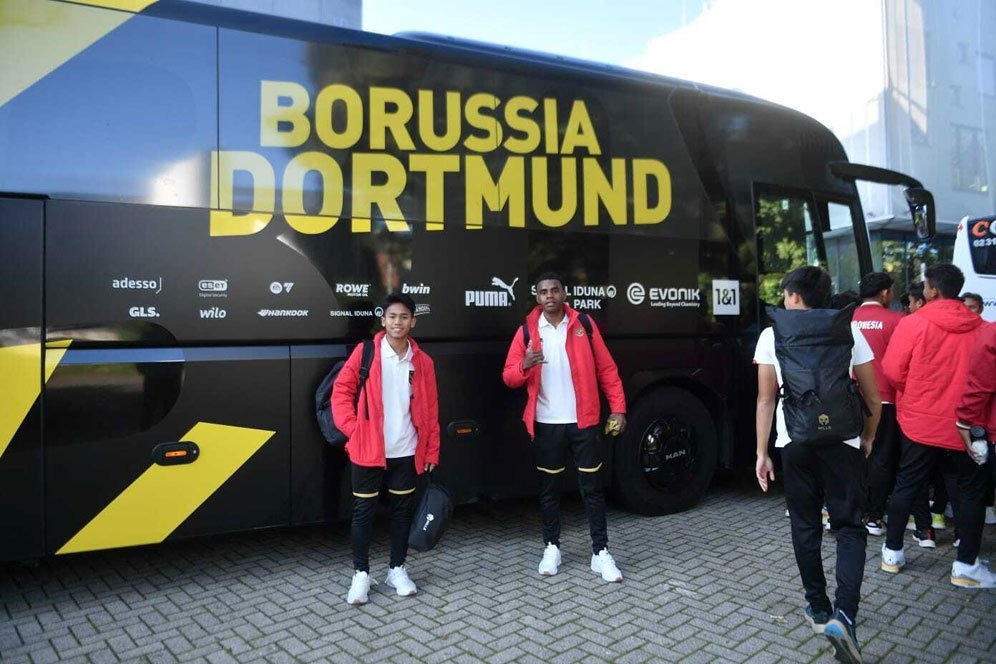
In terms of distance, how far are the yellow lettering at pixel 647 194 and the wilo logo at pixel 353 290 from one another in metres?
2.14

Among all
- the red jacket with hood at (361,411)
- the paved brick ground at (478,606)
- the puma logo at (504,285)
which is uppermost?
the puma logo at (504,285)

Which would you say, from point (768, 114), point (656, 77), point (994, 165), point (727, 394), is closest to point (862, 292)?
point (727, 394)

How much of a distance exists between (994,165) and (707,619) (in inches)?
931

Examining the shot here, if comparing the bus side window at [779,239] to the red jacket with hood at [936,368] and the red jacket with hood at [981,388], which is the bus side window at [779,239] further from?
the red jacket with hood at [981,388]

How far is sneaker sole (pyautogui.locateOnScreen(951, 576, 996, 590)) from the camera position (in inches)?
163

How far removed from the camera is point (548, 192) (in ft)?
16.5

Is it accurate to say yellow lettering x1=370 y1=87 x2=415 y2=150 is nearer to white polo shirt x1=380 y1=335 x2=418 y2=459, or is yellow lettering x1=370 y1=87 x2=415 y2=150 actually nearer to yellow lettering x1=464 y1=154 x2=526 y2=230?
yellow lettering x1=464 y1=154 x2=526 y2=230

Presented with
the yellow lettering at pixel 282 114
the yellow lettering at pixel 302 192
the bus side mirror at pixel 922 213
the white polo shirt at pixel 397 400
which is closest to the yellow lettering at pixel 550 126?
the yellow lettering at pixel 302 192

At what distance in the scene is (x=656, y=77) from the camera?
5.60m

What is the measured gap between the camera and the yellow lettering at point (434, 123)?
4.63 meters

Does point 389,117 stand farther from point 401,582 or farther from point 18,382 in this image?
point 401,582

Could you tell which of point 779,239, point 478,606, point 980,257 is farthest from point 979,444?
point 980,257

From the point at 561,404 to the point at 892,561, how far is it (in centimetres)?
226

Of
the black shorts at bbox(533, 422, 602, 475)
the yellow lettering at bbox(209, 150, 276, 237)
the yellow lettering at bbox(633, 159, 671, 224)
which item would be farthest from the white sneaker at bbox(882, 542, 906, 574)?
the yellow lettering at bbox(209, 150, 276, 237)
